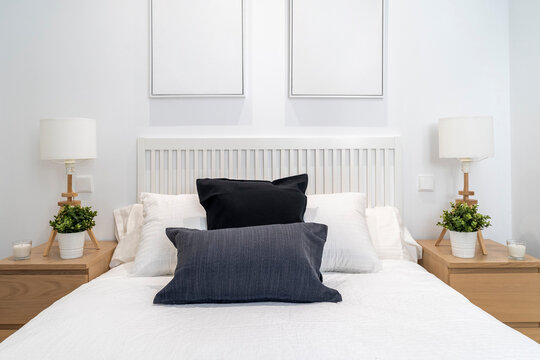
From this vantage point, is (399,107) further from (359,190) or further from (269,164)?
(269,164)

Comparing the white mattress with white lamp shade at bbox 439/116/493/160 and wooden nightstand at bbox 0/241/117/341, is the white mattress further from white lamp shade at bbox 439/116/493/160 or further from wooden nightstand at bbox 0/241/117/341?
white lamp shade at bbox 439/116/493/160

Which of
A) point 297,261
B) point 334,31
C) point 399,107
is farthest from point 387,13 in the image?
point 297,261

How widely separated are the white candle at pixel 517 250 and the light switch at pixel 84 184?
2188 millimetres

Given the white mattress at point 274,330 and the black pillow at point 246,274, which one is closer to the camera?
the white mattress at point 274,330

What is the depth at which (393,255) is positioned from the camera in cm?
204

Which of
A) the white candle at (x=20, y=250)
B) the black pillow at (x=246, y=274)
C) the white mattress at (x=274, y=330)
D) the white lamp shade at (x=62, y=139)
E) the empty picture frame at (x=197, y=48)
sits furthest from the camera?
the empty picture frame at (x=197, y=48)

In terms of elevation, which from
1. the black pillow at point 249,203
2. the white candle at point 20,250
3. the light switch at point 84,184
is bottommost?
the white candle at point 20,250

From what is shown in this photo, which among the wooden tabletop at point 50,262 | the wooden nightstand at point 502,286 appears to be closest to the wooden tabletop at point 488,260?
the wooden nightstand at point 502,286

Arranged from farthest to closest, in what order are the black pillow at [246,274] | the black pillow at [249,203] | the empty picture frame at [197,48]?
the empty picture frame at [197,48] → the black pillow at [249,203] → the black pillow at [246,274]

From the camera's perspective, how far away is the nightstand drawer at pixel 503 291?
1.83 m

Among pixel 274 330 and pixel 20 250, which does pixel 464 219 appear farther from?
pixel 20 250

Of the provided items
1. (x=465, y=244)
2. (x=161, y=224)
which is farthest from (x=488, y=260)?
(x=161, y=224)

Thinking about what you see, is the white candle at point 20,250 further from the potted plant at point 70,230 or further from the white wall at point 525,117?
the white wall at point 525,117

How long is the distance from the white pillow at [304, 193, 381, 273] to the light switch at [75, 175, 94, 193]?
1250 mm
